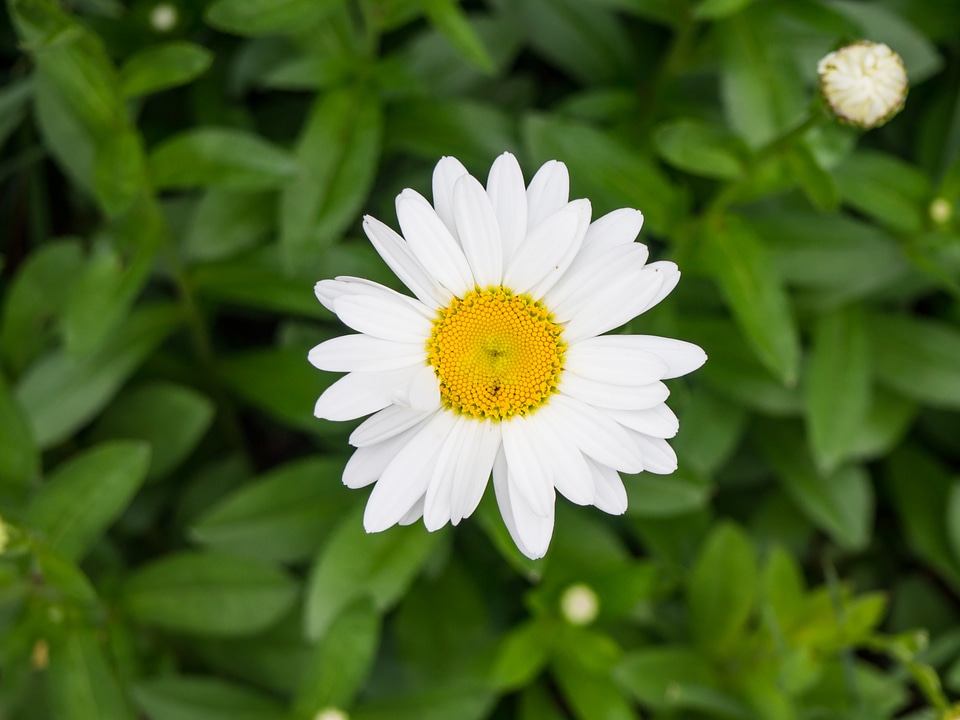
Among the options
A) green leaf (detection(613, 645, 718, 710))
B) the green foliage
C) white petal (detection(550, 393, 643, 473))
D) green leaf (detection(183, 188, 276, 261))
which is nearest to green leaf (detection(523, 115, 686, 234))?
the green foliage

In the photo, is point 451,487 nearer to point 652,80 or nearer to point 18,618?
point 18,618

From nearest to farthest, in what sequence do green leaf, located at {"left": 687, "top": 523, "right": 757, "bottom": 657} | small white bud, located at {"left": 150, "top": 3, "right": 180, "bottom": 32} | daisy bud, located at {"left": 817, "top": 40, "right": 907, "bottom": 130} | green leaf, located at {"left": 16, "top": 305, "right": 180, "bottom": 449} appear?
daisy bud, located at {"left": 817, "top": 40, "right": 907, "bottom": 130}, green leaf, located at {"left": 16, "top": 305, "right": 180, "bottom": 449}, small white bud, located at {"left": 150, "top": 3, "right": 180, "bottom": 32}, green leaf, located at {"left": 687, "top": 523, "right": 757, "bottom": 657}

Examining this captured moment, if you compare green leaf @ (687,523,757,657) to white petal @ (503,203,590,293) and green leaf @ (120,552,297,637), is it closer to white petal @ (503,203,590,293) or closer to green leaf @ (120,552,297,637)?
green leaf @ (120,552,297,637)

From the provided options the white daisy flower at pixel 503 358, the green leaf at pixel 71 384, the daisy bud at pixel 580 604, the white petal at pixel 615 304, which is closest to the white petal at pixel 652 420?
the white daisy flower at pixel 503 358

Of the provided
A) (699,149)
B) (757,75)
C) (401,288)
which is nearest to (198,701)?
(401,288)

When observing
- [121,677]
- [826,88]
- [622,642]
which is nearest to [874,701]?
[622,642]

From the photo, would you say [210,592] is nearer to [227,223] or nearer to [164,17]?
[227,223]
